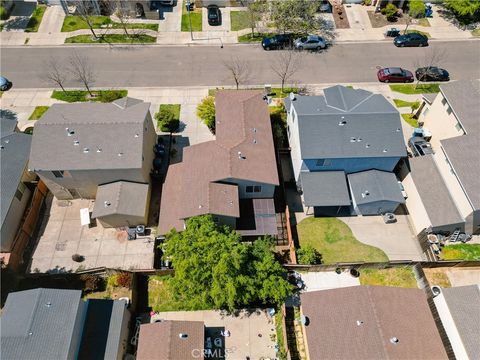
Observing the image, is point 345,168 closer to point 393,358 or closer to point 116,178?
point 393,358

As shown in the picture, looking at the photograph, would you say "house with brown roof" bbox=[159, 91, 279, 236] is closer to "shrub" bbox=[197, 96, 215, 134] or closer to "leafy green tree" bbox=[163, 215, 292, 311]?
"leafy green tree" bbox=[163, 215, 292, 311]

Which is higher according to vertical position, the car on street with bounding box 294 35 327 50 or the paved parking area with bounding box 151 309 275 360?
the car on street with bounding box 294 35 327 50

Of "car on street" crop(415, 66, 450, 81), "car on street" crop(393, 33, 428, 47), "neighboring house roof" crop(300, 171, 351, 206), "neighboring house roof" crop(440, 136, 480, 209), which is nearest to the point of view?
"neighboring house roof" crop(440, 136, 480, 209)

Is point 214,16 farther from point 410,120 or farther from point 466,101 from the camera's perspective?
point 466,101

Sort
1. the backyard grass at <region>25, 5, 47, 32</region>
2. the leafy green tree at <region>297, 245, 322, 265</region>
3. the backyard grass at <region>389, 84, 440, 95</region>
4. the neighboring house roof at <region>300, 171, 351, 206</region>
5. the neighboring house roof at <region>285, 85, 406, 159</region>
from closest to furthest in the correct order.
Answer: the leafy green tree at <region>297, 245, 322, 265</region>, the neighboring house roof at <region>285, 85, 406, 159</region>, the neighboring house roof at <region>300, 171, 351, 206</region>, the backyard grass at <region>389, 84, 440, 95</region>, the backyard grass at <region>25, 5, 47, 32</region>

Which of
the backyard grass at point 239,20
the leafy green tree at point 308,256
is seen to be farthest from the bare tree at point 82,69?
the leafy green tree at point 308,256

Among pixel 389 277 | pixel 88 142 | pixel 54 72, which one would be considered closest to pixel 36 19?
pixel 54 72

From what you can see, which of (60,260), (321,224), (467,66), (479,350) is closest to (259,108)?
(321,224)

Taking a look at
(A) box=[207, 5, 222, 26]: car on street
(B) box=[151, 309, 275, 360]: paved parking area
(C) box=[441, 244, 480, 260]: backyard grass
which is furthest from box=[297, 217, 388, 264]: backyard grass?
(A) box=[207, 5, 222, 26]: car on street
